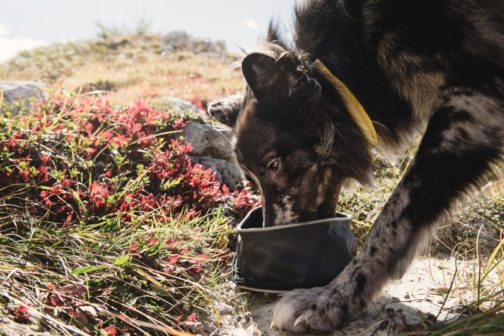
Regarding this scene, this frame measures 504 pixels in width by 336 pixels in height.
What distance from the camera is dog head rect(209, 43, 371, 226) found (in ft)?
10.1

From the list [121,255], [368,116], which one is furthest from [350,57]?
[121,255]

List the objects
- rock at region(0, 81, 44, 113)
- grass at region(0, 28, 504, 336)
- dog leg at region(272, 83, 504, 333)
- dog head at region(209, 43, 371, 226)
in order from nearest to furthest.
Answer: grass at region(0, 28, 504, 336)
dog leg at region(272, 83, 504, 333)
dog head at region(209, 43, 371, 226)
rock at region(0, 81, 44, 113)

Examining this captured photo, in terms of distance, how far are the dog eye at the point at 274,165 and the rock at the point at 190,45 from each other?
1683cm

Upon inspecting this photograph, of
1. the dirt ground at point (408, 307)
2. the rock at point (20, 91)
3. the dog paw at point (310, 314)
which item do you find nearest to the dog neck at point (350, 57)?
the dirt ground at point (408, 307)

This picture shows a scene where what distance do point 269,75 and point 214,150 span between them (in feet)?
7.48

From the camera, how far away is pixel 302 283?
2.78m

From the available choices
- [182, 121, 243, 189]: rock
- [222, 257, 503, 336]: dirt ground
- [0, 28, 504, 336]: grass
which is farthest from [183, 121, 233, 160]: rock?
[222, 257, 503, 336]: dirt ground

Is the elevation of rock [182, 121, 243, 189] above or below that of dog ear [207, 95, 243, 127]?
below

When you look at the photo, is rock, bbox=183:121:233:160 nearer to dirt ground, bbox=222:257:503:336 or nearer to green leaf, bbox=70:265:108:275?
dirt ground, bbox=222:257:503:336

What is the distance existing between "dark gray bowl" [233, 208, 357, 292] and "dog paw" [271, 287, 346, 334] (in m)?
0.25

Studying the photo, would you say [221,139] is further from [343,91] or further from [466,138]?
[466,138]

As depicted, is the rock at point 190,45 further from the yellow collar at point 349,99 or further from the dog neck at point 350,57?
the yellow collar at point 349,99

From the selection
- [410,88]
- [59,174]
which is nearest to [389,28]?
[410,88]

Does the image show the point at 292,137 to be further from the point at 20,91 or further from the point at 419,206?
the point at 20,91
